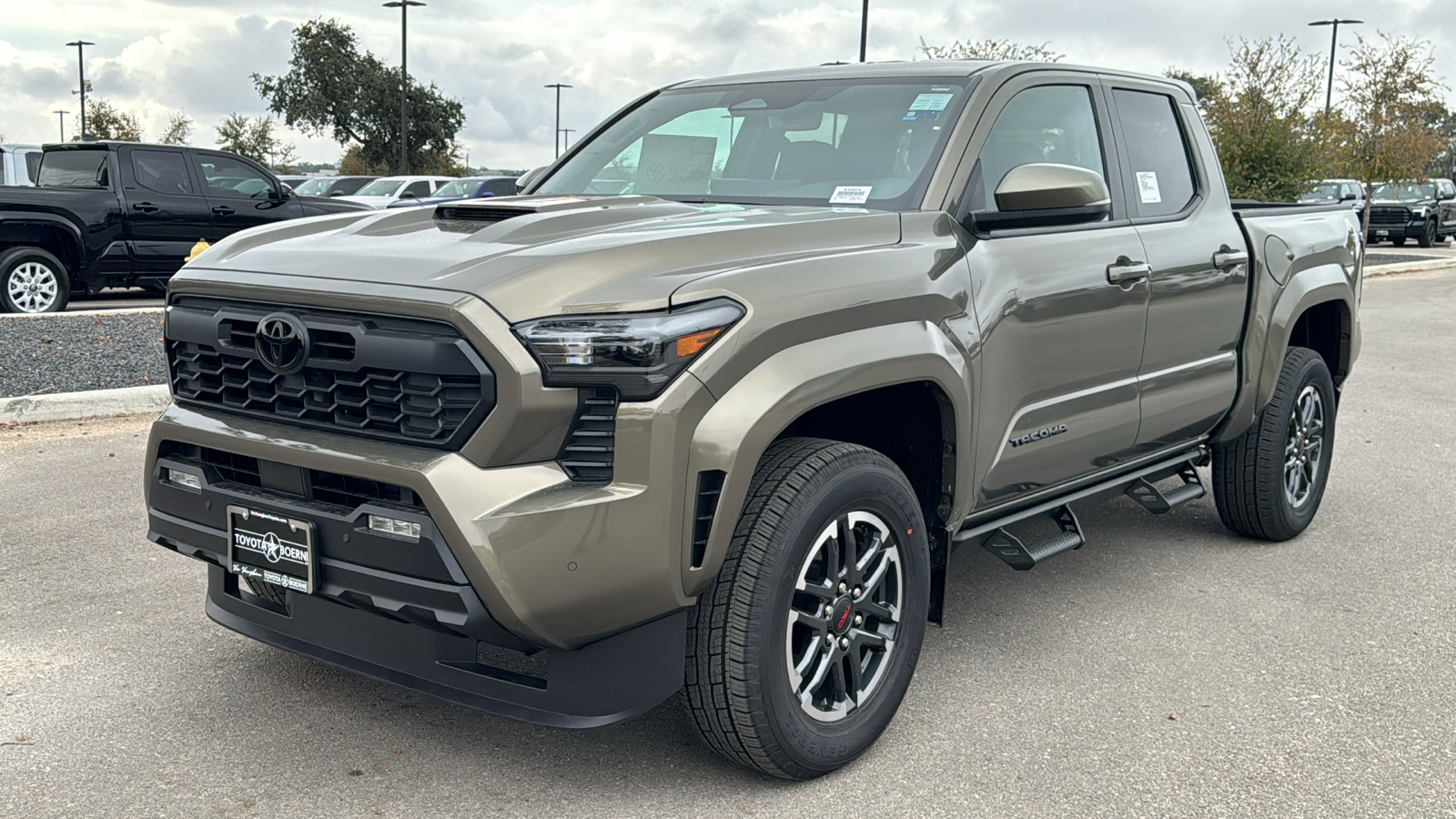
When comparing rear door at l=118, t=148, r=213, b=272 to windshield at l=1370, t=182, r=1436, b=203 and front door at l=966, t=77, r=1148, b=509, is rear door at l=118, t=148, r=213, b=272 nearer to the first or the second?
front door at l=966, t=77, r=1148, b=509

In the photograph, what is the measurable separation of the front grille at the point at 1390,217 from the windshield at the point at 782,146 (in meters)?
29.6

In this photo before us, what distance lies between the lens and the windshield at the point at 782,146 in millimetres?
3807

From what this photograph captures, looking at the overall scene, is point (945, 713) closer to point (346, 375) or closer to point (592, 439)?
point (592, 439)

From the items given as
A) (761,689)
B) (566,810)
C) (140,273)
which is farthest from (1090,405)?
(140,273)

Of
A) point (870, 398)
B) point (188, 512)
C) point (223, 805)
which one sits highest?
point (870, 398)

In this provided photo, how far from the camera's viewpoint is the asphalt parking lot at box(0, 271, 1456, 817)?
3088 mm

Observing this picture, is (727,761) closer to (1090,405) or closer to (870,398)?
(870,398)

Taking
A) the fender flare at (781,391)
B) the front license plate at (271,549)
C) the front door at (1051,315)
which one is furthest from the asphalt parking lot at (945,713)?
the fender flare at (781,391)

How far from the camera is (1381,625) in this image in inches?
173

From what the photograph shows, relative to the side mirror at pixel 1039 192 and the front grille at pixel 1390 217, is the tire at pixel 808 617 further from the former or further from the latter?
the front grille at pixel 1390 217

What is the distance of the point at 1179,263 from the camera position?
4414 mm

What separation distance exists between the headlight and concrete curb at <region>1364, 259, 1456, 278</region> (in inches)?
852

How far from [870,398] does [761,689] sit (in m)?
0.90

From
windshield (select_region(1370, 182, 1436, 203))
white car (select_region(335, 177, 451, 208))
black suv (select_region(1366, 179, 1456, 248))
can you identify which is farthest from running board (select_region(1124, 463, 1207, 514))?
windshield (select_region(1370, 182, 1436, 203))
